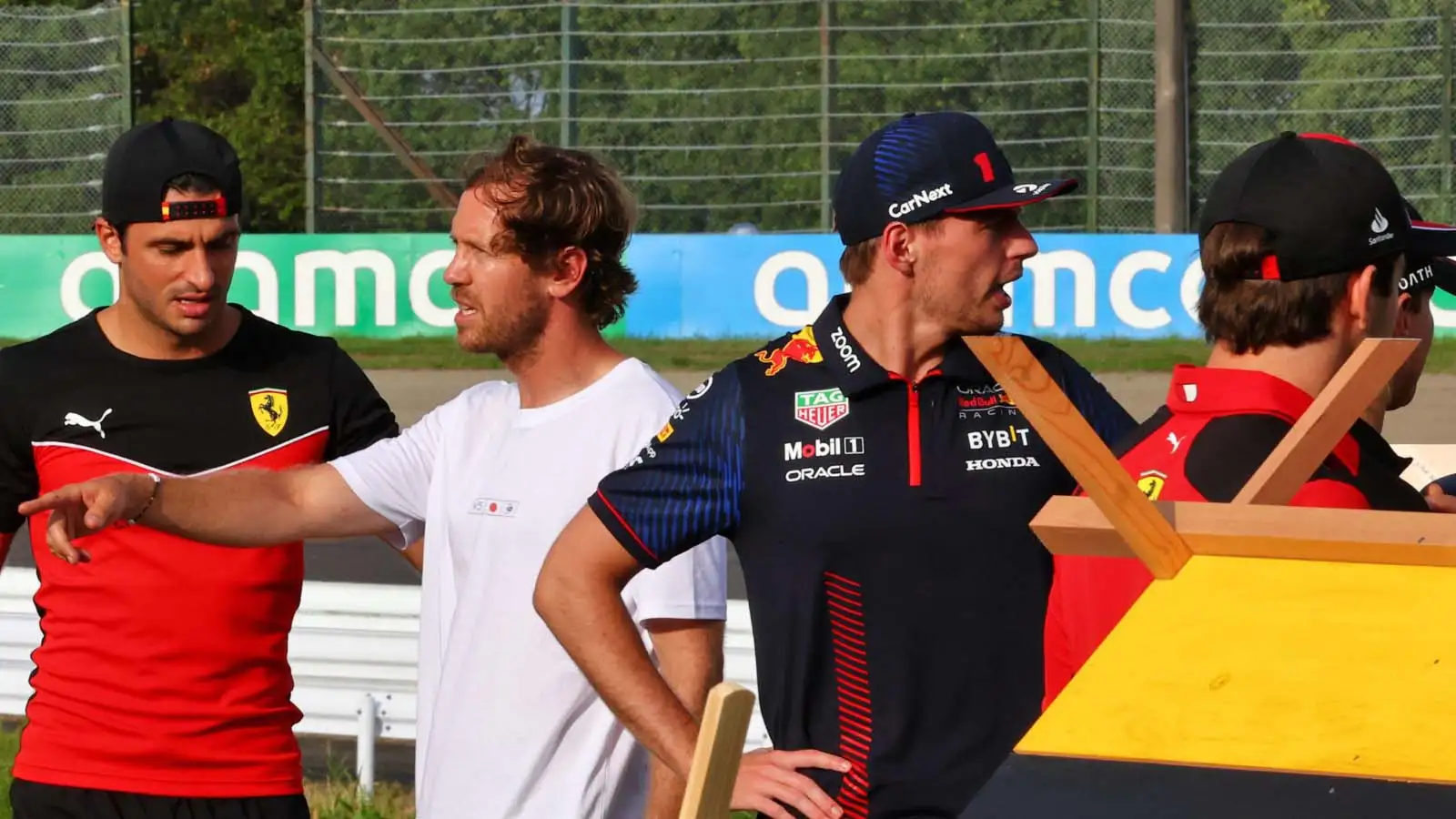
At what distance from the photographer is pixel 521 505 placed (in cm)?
357

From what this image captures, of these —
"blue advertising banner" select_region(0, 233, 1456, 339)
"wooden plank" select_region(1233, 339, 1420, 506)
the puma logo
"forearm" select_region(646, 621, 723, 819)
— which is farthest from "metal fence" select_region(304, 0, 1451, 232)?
"wooden plank" select_region(1233, 339, 1420, 506)

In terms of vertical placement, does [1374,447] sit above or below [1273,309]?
below

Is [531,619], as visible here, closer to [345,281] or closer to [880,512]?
[880,512]

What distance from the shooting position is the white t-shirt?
3504 millimetres

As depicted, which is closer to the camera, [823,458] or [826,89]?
[823,458]

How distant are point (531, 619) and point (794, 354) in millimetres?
684

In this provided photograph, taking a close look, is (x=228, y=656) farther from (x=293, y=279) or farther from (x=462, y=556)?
(x=293, y=279)

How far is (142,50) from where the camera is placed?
3994 cm

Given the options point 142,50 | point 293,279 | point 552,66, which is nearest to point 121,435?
point 293,279

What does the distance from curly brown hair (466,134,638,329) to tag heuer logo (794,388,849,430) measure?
786 millimetres

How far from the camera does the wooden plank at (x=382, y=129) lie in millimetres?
25219

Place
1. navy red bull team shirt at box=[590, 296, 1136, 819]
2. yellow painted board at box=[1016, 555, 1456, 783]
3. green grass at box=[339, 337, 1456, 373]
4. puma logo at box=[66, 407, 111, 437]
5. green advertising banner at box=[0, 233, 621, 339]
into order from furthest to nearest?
green advertising banner at box=[0, 233, 621, 339], green grass at box=[339, 337, 1456, 373], puma logo at box=[66, 407, 111, 437], navy red bull team shirt at box=[590, 296, 1136, 819], yellow painted board at box=[1016, 555, 1456, 783]

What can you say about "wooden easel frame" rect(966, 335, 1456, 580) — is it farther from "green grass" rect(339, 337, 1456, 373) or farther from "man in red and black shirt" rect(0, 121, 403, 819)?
"green grass" rect(339, 337, 1456, 373)

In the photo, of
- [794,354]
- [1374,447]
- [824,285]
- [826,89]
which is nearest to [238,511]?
[794,354]
